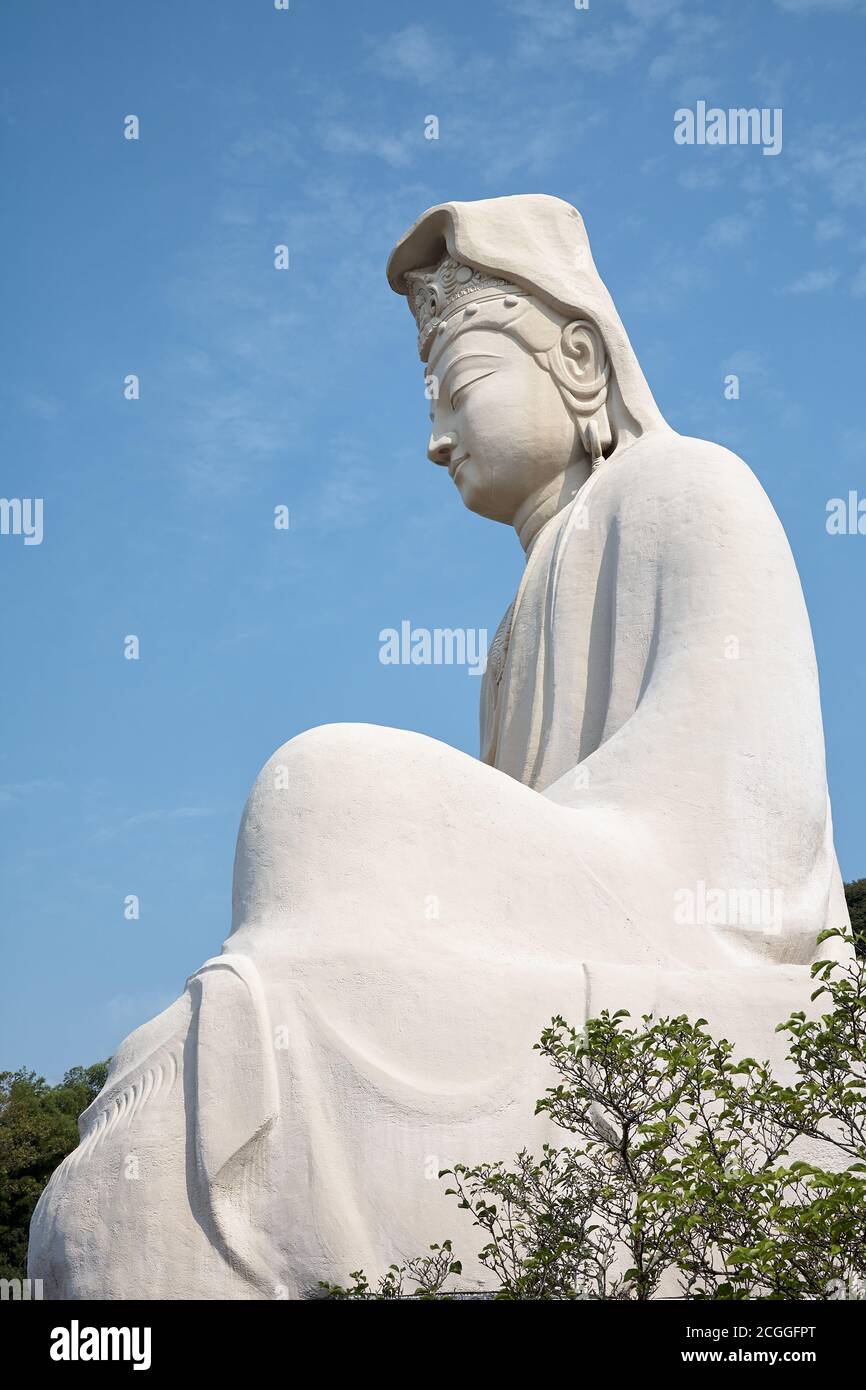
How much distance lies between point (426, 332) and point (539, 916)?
3.46 m

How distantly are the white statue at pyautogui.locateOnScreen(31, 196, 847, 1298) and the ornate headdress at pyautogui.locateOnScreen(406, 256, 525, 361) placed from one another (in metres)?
1.06

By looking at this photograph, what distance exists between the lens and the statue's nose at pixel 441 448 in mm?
7512

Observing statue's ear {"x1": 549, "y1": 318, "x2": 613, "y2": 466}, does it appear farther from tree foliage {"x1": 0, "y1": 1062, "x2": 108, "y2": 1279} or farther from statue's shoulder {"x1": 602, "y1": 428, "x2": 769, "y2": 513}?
tree foliage {"x1": 0, "y1": 1062, "x2": 108, "y2": 1279}

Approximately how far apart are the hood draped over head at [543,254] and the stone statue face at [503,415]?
16 centimetres

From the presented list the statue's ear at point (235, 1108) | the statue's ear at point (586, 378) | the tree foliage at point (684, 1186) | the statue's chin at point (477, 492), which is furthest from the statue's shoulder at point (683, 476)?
the statue's ear at point (235, 1108)

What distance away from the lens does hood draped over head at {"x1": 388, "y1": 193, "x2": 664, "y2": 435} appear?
7355mm

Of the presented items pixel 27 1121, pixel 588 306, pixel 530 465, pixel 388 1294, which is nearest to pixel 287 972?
pixel 388 1294

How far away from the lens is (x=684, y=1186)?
11.2 feet

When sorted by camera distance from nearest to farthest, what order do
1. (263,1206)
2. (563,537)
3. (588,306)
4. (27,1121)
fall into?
(263,1206) < (563,537) < (588,306) < (27,1121)

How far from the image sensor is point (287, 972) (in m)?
4.79

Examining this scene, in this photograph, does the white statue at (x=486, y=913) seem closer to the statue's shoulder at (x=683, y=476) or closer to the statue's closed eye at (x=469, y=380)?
the statue's shoulder at (x=683, y=476)

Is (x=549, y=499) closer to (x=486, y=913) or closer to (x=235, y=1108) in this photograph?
(x=486, y=913)

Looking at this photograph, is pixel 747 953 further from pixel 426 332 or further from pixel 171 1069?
pixel 426 332

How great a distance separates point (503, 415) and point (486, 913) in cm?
291
